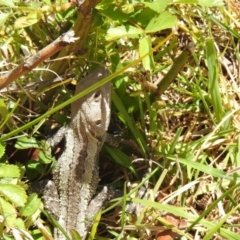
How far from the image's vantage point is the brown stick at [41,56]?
2232 mm

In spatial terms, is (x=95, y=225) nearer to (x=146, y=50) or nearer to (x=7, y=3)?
(x=146, y=50)

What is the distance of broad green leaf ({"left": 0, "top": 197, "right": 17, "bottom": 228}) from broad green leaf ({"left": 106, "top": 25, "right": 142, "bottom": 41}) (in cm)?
90

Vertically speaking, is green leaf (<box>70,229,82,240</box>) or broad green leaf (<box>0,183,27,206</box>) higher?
broad green leaf (<box>0,183,27,206</box>)

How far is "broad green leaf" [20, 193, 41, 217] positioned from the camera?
2650 mm

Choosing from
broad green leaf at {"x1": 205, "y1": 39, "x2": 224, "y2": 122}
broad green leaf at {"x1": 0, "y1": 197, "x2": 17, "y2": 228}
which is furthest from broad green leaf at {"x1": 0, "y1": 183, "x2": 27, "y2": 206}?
broad green leaf at {"x1": 205, "y1": 39, "x2": 224, "y2": 122}

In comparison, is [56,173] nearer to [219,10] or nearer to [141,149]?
[141,149]

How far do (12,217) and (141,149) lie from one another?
985mm

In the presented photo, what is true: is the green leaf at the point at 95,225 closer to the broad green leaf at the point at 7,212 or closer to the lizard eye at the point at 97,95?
the broad green leaf at the point at 7,212

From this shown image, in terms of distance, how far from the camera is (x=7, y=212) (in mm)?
2402

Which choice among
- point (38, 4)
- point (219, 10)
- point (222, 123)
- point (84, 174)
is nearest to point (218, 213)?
point (222, 123)

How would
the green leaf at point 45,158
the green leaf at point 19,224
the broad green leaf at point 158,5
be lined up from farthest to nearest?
the green leaf at point 45,158 < the green leaf at point 19,224 < the broad green leaf at point 158,5

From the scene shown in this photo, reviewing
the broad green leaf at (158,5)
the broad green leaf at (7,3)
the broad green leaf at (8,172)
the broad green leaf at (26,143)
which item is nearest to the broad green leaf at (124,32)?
the broad green leaf at (158,5)

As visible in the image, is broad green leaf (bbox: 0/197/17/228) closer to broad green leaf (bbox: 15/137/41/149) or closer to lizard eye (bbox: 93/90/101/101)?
broad green leaf (bbox: 15/137/41/149)

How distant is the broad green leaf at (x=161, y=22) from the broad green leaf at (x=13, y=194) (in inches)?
37.1
